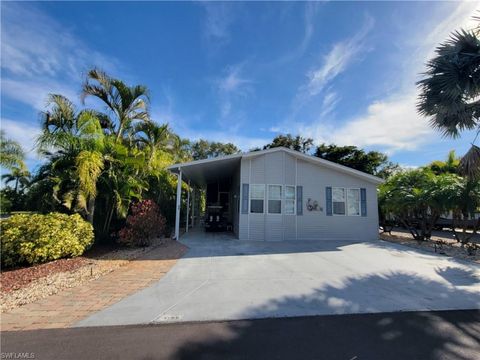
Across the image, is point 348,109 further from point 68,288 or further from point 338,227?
point 68,288

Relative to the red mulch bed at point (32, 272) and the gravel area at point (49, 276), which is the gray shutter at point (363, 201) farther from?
the red mulch bed at point (32, 272)

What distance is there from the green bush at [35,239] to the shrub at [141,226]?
6.20 feet

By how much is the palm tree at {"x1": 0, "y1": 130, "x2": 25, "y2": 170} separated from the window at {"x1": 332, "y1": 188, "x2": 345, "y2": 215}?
1597 centimetres

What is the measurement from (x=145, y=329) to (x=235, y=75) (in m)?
11.2

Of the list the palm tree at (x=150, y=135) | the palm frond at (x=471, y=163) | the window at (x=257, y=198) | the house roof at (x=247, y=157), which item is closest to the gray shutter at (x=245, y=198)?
the window at (x=257, y=198)

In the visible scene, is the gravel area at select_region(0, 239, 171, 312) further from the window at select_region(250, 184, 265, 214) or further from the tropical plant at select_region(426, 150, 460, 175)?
the tropical plant at select_region(426, 150, 460, 175)

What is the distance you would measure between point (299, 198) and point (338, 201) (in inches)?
79.7

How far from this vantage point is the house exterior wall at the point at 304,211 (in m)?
11.5

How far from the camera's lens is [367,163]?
22.6 meters

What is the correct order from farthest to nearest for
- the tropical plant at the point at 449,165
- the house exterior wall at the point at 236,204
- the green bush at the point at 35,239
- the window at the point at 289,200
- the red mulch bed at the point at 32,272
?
the tropical plant at the point at 449,165 < the house exterior wall at the point at 236,204 < the window at the point at 289,200 < the green bush at the point at 35,239 < the red mulch bed at the point at 32,272

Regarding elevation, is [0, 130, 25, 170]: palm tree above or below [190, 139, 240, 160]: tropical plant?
below

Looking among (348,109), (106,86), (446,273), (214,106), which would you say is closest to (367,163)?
(348,109)

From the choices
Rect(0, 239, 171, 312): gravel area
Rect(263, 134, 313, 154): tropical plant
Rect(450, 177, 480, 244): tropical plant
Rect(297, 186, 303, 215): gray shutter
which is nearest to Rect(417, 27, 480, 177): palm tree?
Rect(450, 177, 480, 244): tropical plant

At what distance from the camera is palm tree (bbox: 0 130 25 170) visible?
12359 mm
